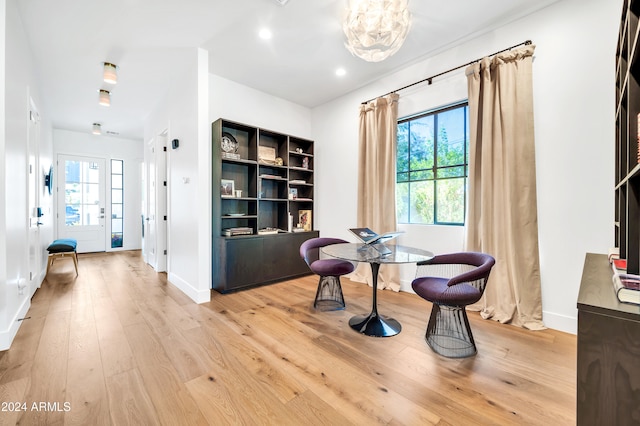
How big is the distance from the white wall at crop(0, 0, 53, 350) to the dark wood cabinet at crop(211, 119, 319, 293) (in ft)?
5.75

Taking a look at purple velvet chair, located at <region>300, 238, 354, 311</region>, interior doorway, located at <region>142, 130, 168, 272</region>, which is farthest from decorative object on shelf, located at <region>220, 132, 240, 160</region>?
purple velvet chair, located at <region>300, 238, 354, 311</region>

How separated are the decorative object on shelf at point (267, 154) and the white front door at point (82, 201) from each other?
16.9 ft

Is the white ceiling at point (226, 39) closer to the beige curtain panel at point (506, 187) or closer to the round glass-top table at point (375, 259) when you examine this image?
the beige curtain panel at point (506, 187)

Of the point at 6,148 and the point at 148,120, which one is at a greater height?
the point at 148,120

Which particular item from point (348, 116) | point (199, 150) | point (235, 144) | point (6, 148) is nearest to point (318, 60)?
point (348, 116)

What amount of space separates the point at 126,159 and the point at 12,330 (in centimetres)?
589

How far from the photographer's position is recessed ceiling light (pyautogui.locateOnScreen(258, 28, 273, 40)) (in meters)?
2.77

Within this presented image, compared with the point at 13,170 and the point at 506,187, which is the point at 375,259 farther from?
the point at 13,170

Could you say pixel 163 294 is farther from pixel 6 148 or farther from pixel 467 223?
Answer: pixel 467 223

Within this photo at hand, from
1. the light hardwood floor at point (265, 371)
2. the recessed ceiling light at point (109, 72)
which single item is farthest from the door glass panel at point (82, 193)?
the light hardwood floor at point (265, 371)

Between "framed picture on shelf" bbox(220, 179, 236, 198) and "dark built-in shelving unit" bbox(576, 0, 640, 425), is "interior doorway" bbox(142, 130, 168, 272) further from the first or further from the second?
"dark built-in shelving unit" bbox(576, 0, 640, 425)

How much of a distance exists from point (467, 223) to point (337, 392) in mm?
2132

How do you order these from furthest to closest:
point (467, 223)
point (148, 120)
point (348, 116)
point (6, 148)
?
point (148, 120) → point (348, 116) → point (467, 223) → point (6, 148)

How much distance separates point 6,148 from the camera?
6.84ft
